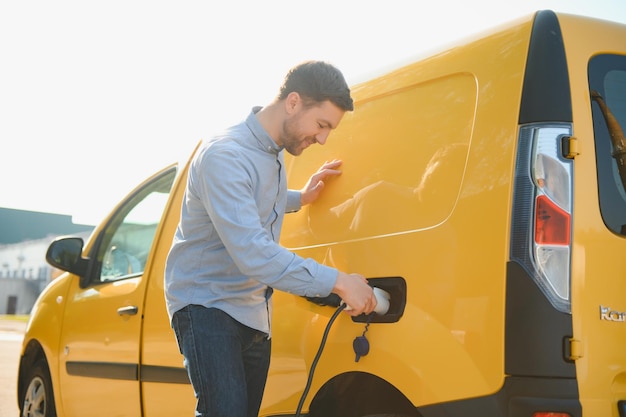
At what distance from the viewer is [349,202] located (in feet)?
9.64

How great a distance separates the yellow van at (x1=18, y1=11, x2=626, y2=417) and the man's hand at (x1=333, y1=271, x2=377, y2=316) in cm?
10

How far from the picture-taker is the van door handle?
3.88m

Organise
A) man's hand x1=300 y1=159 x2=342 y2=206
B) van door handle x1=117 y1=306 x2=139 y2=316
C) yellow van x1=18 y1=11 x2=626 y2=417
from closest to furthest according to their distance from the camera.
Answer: yellow van x1=18 y1=11 x2=626 y2=417, man's hand x1=300 y1=159 x2=342 y2=206, van door handle x1=117 y1=306 x2=139 y2=316

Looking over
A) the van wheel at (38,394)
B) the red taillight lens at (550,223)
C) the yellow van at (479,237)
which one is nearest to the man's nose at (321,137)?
the yellow van at (479,237)

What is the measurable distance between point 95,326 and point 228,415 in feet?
6.46

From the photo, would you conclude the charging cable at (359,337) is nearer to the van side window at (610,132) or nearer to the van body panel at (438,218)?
the van body panel at (438,218)

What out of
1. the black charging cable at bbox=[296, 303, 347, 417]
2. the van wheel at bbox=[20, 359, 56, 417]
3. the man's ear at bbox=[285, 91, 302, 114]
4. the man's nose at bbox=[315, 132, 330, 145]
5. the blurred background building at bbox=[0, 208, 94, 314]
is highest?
the man's ear at bbox=[285, 91, 302, 114]

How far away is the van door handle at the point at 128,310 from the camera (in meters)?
3.88

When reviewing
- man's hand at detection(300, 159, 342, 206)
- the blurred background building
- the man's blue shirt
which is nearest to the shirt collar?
the man's blue shirt

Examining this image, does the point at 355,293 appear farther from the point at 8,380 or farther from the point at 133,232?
the point at 8,380

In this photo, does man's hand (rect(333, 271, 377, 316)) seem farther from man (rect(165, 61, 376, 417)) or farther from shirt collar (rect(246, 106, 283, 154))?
shirt collar (rect(246, 106, 283, 154))

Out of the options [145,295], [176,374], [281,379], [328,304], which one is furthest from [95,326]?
[328,304]

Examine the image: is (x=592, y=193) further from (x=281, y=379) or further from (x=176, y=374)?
(x=176, y=374)

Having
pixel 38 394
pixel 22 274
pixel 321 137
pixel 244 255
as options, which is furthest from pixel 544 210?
pixel 22 274
